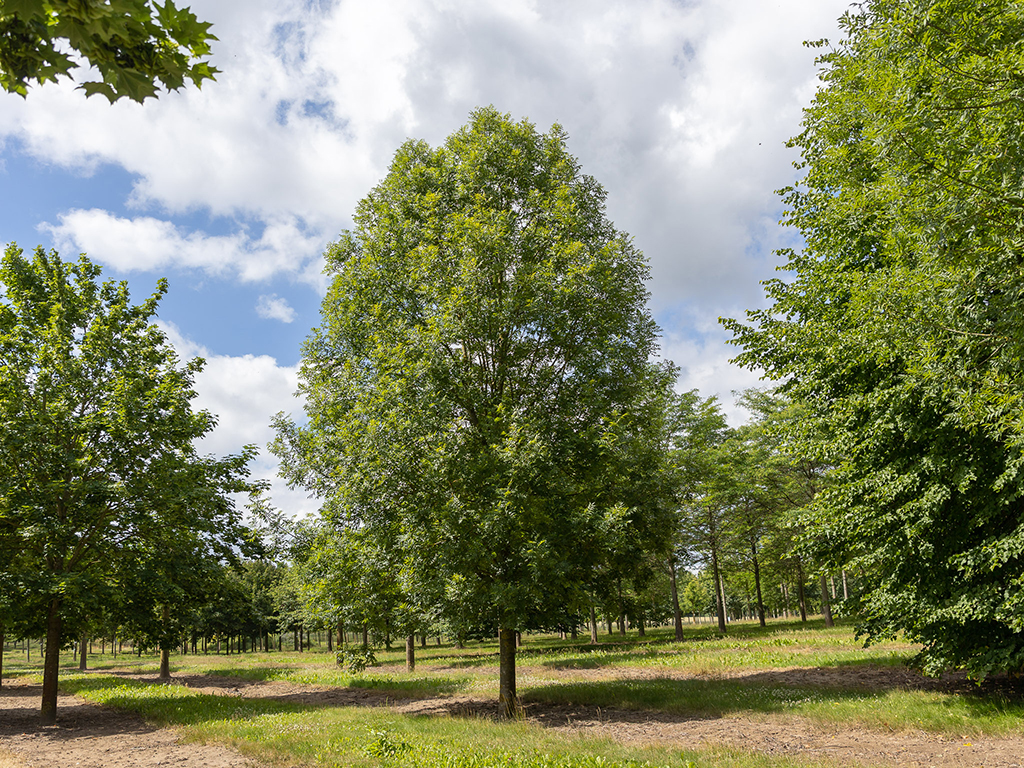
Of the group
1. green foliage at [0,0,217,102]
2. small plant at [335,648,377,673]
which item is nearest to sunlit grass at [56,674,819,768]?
small plant at [335,648,377,673]

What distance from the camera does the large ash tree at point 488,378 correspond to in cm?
1314

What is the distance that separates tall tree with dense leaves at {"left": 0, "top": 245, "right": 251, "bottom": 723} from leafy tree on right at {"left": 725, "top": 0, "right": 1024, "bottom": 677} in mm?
16893

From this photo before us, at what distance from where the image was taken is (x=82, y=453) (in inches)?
648

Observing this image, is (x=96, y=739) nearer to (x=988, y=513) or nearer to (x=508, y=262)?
(x=508, y=262)

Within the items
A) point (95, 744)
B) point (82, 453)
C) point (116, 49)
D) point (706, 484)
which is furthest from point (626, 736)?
point (706, 484)

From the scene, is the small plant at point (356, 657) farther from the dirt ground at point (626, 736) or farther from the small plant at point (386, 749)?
the small plant at point (386, 749)

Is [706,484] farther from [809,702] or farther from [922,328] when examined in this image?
[922,328]

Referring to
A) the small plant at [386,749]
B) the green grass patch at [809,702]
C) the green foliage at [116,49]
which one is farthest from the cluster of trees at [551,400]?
the green foliage at [116,49]

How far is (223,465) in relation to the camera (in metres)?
19.6

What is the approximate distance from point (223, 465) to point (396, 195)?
1080 centimetres

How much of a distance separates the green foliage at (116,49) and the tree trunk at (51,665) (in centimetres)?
1766

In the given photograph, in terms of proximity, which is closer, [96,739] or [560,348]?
[96,739]

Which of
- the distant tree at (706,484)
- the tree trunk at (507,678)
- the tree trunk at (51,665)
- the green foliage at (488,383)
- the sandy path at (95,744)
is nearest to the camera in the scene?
the sandy path at (95,744)

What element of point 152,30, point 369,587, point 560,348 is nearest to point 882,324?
point 560,348
